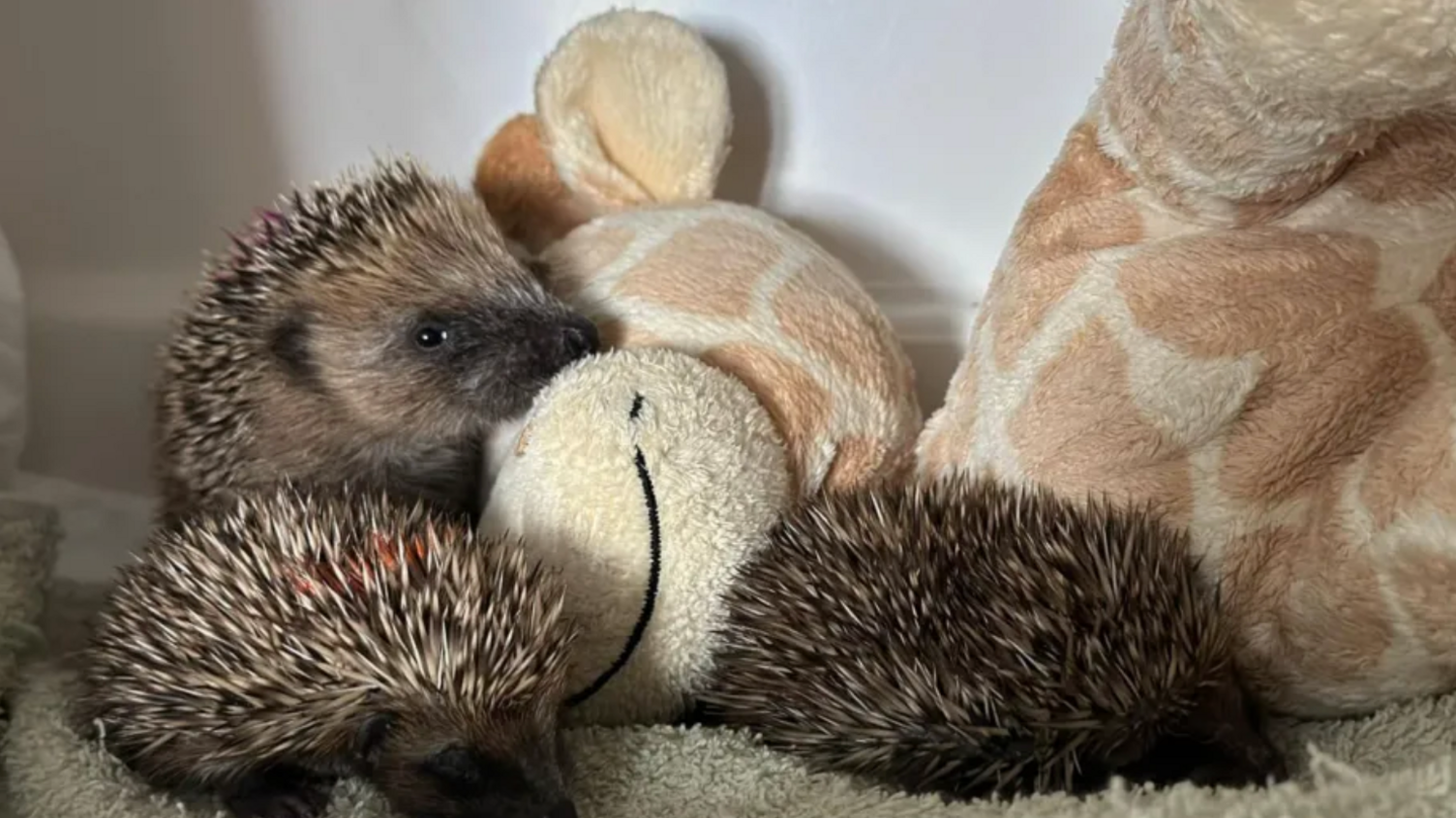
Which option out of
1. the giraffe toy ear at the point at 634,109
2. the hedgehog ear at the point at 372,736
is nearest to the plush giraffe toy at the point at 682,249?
the giraffe toy ear at the point at 634,109

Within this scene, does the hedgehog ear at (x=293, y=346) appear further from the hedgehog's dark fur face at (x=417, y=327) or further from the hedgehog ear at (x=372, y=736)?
the hedgehog ear at (x=372, y=736)

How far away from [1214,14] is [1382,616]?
0.52 metres

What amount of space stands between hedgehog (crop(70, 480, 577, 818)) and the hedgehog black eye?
29 cm

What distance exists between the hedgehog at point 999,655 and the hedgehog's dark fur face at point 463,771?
0.61ft

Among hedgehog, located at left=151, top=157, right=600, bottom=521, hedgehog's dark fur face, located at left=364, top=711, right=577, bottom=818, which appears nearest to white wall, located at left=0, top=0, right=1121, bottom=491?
hedgehog, located at left=151, top=157, right=600, bottom=521

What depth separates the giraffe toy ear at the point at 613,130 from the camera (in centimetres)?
154

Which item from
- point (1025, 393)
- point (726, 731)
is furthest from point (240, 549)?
point (1025, 393)

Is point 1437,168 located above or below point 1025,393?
above

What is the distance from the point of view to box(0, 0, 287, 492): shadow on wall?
1623 mm

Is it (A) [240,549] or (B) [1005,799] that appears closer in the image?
(B) [1005,799]

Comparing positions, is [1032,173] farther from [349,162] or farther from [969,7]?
[349,162]

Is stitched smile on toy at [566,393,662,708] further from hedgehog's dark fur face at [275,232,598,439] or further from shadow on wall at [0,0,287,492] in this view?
shadow on wall at [0,0,287,492]

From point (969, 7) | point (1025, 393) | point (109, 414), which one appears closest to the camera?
point (1025, 393)

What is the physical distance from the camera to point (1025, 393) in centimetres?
119
